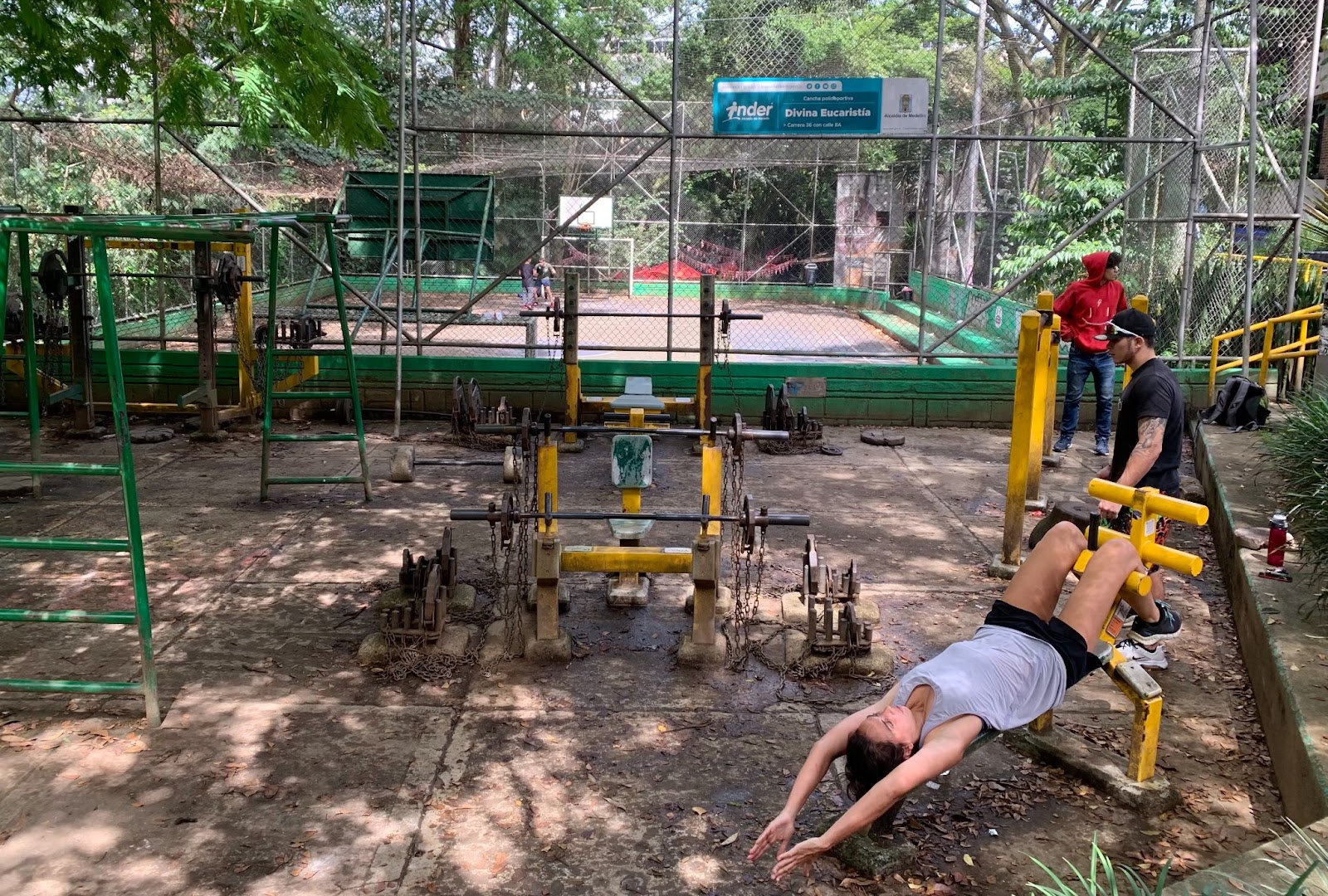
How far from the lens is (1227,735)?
4898 mm

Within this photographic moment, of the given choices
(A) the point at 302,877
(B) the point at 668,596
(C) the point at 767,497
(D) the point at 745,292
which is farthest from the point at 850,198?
(A) the point at 302,877

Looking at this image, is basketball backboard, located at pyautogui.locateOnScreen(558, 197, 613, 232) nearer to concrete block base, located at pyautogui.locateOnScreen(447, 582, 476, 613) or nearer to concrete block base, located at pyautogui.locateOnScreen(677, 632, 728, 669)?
concrete block base, located at pyautogui.locateOnScreen(447, 582, 476, 613)

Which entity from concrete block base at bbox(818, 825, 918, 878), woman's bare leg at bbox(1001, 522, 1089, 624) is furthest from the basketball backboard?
concrete block base at bbox(818, 825, 918, 878)

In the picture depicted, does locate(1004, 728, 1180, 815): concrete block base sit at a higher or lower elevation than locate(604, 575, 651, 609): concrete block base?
lower

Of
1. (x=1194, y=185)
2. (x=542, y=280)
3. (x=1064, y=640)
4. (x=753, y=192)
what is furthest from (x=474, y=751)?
(x=753, y=192)

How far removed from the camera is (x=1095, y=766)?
4.44 metres

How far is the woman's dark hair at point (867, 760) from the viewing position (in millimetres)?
3727

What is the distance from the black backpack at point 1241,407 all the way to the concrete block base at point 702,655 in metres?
6.53

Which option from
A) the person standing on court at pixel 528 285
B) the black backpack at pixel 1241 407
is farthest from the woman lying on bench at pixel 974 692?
the person standing on court at pixel 528 285

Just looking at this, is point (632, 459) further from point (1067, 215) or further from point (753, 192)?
point (753, 192)

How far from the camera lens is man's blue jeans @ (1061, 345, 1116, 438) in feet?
32.5

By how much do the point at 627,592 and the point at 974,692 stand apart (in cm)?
273

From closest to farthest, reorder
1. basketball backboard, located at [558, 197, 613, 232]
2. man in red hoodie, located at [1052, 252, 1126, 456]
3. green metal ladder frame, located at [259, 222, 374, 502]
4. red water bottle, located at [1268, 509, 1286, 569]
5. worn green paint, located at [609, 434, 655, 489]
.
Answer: red water bottle, located at [1268, 509, 1286, 569], worn green paint, located at [609, 434, 655, 489], green metal ladder frame, located at [259, 222, 374, 502], man in red hoodie, located at [1052, 252, 1126, 456], basketball backboard, located at [558, 197, 613, 232]

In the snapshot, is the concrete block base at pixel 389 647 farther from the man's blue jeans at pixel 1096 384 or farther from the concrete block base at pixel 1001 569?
the man's blue jeans at pixel 1096 384
